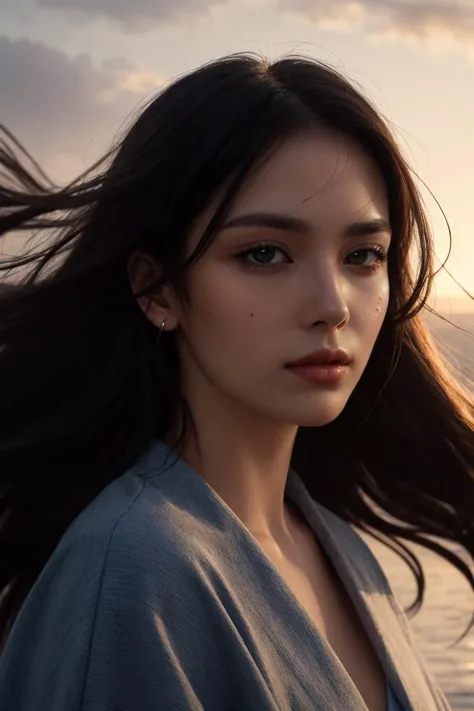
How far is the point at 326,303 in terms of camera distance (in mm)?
2367

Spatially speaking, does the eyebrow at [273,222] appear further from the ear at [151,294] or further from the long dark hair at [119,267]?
the ear at [151,294]

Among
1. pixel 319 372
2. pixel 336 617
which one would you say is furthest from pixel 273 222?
pixel 336 617

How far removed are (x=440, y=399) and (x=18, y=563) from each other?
112 cm

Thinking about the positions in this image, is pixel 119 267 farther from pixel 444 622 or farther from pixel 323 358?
pixel 444 622

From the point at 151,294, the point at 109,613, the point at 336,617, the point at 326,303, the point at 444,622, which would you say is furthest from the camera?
the point at 444,622

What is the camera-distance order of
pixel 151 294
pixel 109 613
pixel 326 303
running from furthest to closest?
pixel 151 294, pixel 326 303, pixel 109 613

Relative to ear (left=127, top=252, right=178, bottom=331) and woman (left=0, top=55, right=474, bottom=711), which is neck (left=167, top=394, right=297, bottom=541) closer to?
woman (left=0, top=55, right=474, bottom=711)

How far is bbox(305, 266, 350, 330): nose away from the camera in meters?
2.37

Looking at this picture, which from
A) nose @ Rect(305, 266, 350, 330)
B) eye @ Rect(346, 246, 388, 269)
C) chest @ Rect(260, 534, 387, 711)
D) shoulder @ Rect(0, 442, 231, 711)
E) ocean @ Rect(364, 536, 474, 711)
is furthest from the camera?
ocean @ Rect(364, 536, 474, 711)

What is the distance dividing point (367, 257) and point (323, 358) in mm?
246

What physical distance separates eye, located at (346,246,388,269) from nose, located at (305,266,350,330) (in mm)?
117

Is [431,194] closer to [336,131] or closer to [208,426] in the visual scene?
[336,131]

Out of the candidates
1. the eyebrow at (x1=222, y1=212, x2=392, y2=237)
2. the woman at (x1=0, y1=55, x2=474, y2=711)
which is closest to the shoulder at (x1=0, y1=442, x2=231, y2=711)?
the woman at (x1=0, y1=55, x2=474, y2=711)

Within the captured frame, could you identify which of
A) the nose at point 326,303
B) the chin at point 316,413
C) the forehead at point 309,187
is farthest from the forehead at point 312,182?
the chin at point 316,413
